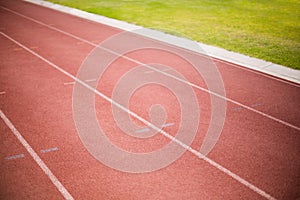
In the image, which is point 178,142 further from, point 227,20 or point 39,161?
point 227,20

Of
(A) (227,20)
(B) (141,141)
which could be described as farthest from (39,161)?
(A) (227,20)

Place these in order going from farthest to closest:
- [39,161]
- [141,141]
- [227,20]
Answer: [227,20]
[141,141]
[39,161]

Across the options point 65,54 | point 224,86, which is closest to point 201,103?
point 224,86

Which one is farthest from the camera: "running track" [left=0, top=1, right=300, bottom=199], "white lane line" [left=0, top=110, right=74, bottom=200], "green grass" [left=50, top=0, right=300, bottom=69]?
"green grass" [left=50, top=0, right=300, bottom=69]

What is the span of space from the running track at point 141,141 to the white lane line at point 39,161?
17mm

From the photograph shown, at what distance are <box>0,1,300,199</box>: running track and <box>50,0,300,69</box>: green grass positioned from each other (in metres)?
2.71

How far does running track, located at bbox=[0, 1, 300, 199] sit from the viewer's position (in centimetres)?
468

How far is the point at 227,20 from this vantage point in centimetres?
1766

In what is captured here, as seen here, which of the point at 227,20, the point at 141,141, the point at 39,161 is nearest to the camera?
the point at 39,161

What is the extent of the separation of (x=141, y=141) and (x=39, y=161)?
1.96 meters

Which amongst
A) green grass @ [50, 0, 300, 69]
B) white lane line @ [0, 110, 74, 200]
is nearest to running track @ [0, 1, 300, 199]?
white lane line @ [0, 110, 74, 200]

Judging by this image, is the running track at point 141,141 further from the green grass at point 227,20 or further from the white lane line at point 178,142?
the green grass at point 227,20

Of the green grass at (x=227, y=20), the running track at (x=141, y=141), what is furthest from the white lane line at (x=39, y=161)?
the green grass at (x=227, y=20)

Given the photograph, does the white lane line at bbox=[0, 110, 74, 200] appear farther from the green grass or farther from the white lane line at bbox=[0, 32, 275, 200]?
the green grass
